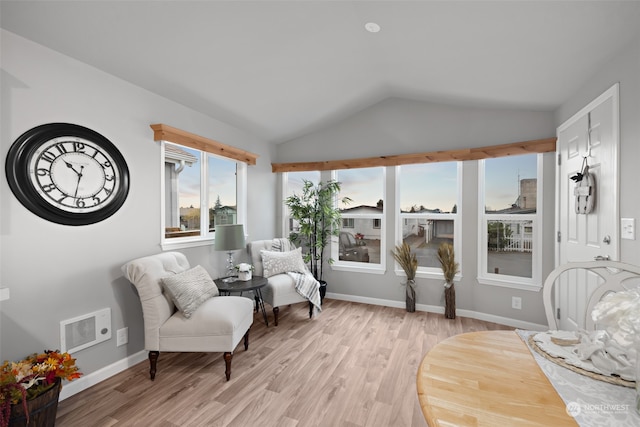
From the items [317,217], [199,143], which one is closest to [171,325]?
[199,143]

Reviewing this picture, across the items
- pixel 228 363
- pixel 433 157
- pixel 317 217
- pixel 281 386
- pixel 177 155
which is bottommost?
pixel 281 386

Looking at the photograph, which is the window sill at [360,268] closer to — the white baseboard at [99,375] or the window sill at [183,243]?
the window sill at [183,243]

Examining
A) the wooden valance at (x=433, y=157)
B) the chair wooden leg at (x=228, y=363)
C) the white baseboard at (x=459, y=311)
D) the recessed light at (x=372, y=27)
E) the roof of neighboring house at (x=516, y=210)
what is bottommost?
the white baseboard at (x=459, y=311)

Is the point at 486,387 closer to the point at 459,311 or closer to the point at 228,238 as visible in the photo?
the point at 228,238

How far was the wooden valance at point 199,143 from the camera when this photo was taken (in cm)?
271

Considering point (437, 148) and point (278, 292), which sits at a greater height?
point (437, 148)

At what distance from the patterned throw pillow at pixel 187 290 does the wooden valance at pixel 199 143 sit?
132 centimetres

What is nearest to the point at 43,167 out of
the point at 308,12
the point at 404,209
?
the point at 308,12

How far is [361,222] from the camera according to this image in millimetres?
4375

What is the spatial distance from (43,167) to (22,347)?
1191 mm

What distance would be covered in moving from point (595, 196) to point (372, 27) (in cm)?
230

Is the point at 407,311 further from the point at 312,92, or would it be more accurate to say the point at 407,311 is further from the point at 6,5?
the point at 6,5

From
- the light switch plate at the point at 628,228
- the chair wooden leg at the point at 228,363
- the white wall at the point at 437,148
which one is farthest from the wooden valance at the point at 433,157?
the chair wooden leg at the point at 228,363

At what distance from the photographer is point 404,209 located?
13.4 ft
